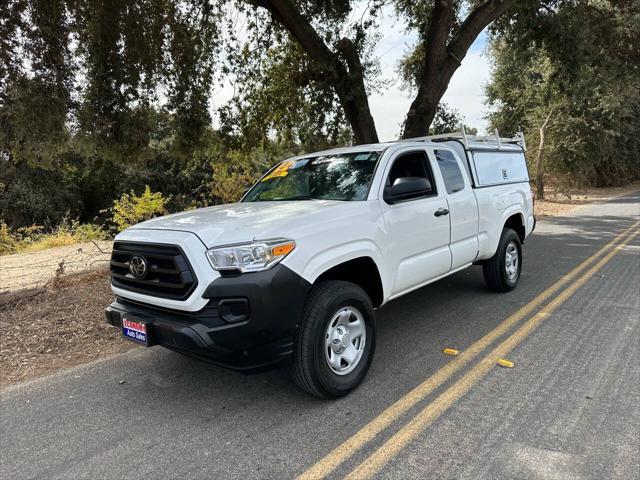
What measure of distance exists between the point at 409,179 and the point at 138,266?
2.45 metres

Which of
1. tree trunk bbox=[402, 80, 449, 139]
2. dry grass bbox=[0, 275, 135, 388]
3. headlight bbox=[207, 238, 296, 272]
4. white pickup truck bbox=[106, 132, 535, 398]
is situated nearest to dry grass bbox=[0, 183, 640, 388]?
dry grass bbox=[0, 275, 135, 388]

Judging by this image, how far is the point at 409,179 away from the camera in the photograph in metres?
4.15

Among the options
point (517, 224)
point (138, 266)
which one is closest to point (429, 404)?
point (138, 266)

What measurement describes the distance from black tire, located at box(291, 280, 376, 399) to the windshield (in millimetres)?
972

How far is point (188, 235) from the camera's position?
3213 mm

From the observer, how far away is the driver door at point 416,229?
4.14 meters

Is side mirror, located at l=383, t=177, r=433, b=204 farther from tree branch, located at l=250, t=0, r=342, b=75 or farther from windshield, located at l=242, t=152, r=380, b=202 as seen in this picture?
tree branch, located at l=250, t=0, r=342, b=75

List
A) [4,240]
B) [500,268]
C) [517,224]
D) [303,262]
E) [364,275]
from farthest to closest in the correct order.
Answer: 1. [4,240]
2. [517,224]
3. [500,268]
4. [364,275]
5. [303,262]

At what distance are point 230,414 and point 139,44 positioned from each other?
22.5ft

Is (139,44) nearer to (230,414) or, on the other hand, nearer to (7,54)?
(7,54)

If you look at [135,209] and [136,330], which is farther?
[135,209]

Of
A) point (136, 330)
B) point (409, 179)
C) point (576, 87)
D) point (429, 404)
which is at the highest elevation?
point (576, 87)

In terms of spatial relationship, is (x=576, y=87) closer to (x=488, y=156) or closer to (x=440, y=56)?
(x=440, y=56)

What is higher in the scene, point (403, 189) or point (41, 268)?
point (403, 189)
